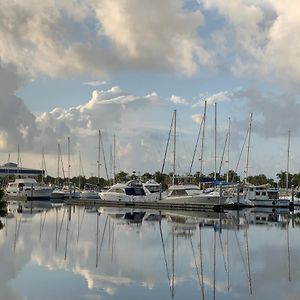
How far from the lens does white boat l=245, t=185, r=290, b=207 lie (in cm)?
8550

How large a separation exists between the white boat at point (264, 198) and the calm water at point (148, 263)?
138 ft

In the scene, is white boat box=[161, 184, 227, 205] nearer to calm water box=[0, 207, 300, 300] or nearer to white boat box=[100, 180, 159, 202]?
white boat box=[100, 180, 159, 202]

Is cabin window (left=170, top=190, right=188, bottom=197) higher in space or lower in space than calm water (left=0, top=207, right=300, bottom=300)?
higher

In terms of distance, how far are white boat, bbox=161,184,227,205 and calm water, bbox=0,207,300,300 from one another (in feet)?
99.5

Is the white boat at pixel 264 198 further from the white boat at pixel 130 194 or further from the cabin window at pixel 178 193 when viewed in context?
the white boat at pixel 130 194

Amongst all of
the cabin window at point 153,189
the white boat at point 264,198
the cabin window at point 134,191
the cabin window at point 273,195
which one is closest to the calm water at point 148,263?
the white boat at point 264,198

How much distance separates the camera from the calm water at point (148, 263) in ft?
64.2

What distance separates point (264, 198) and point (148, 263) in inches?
2478

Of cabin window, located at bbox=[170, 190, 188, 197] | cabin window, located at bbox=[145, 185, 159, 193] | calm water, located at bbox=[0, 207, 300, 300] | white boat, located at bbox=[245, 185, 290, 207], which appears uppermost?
cabin window, located at bbox=[145, 185, 159, 193]

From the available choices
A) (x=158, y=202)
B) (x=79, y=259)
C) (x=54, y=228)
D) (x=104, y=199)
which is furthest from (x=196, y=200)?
(x=79, y=259)

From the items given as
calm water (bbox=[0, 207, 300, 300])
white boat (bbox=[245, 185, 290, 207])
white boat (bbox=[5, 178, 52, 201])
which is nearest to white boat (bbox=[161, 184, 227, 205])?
white boat (bbox=[245, 185, 290, 207])

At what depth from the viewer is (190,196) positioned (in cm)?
7606

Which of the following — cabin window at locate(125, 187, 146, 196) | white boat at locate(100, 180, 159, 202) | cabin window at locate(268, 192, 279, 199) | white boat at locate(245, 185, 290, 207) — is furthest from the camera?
cabin window at locate(125, 187, 146, 196)

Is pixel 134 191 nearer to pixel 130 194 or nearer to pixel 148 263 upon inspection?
pixel 130 194
